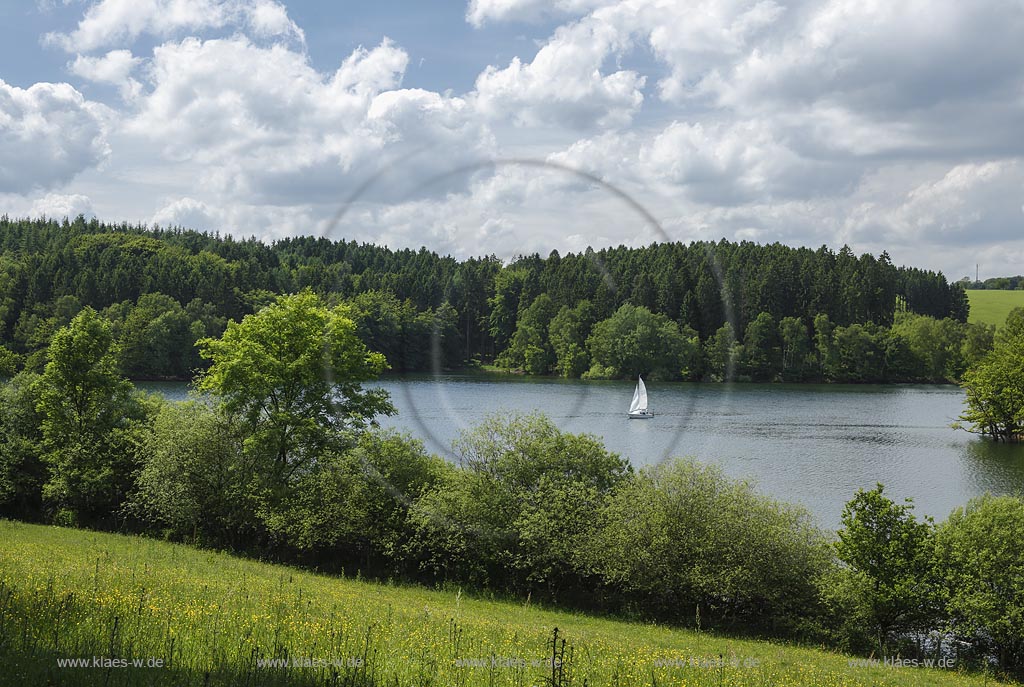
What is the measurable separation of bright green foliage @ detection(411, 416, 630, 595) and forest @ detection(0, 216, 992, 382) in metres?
3.24

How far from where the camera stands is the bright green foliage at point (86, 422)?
4019 cm

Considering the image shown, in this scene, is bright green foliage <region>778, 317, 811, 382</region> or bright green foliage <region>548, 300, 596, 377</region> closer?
bright green foliage <region>548, 300, 596, 377</region>

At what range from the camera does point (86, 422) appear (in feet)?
140

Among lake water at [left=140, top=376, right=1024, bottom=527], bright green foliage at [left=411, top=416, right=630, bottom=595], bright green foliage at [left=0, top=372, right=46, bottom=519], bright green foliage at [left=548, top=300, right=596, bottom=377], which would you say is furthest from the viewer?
lake water at [left=140, top=376, right=1024, bottom=527]

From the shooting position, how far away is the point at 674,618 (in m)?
28.1

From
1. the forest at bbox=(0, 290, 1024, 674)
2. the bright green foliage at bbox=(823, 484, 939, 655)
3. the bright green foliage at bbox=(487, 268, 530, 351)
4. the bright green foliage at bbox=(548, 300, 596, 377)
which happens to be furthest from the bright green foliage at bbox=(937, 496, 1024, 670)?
the bright green foliage at bbox=(487, 268, 530, 351)

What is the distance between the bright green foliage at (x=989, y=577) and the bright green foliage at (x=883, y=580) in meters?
0.65

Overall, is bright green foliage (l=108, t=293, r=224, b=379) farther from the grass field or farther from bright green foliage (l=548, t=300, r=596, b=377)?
the grass field

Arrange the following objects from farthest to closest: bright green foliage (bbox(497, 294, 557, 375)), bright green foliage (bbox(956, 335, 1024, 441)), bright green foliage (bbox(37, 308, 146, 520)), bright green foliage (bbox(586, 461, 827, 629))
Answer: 1. bright green foliage (bbox(956, 335, 1024, 441))
2. bright green foliage (bbox(37, 308, 146, 520))
3. bright green foliage (bbox(586, 461, 827, 629))
4. bright green foliage (bbox(497, 294, 557, 375))

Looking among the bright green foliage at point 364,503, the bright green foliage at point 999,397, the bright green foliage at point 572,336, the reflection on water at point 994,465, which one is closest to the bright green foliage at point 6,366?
the bright green foliage at point 364,503

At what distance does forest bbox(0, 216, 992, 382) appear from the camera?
14836 millimetres

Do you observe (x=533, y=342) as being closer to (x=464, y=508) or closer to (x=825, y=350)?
(x=464, y=508)

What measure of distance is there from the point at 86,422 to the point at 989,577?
4101cm

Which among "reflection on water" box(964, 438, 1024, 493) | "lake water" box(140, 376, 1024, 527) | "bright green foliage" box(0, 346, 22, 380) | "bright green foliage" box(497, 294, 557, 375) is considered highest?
"bright green foliage" box(497, 294, 557, 375)
